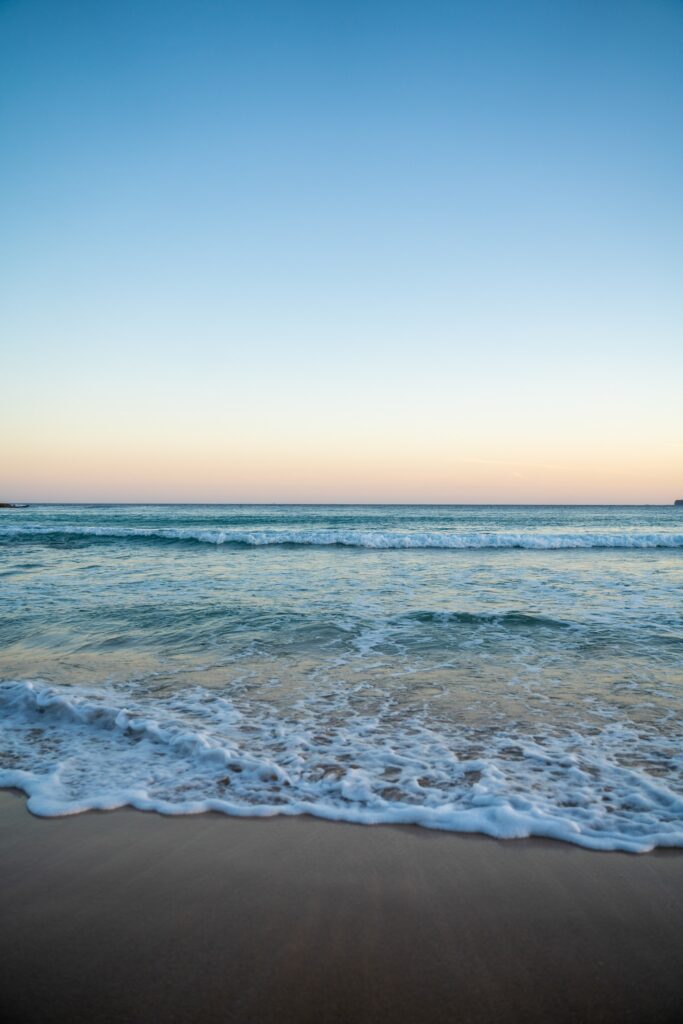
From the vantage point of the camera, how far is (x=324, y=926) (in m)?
2.25

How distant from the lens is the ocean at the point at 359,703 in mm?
3311

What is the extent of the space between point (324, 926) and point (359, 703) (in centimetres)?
278

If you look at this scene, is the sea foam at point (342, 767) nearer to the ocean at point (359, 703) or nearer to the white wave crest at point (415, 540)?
the ocean at point (359, 703)

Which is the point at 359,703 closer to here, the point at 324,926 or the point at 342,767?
the point at 342,767

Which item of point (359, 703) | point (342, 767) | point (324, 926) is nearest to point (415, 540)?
point (359, 703)

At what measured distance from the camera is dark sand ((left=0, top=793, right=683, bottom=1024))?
1.88 meters

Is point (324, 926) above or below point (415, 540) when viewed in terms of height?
below

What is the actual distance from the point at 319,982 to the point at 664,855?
1.98m

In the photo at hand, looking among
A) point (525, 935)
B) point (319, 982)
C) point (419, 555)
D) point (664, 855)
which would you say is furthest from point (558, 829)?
point (419, 555)

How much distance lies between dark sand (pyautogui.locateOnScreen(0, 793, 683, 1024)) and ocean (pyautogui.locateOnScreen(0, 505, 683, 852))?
0.24 metres

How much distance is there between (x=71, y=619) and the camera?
8.38 metres

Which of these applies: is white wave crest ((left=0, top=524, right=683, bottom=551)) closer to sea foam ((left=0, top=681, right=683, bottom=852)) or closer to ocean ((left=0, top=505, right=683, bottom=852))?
ocean ((left=0, top=505, right=683, bottom=852))

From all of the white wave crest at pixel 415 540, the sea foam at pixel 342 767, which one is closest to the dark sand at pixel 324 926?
the sea foam at pixel 342 767

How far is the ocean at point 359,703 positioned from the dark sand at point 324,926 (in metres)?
0.24
